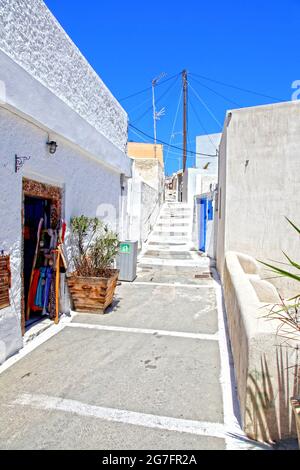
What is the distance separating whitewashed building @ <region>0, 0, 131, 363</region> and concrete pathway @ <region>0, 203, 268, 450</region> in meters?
0.85

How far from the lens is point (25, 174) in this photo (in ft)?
15.1

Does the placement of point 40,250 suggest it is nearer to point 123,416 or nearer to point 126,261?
point 123,416

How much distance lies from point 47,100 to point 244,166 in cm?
535

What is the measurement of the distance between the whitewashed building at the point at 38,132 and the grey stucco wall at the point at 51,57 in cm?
1

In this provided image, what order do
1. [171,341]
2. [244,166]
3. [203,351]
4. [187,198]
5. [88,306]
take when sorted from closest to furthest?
1. [203,351]
2. [171,341]
3. [88,306]
4. [244,166]
5. [187,198]

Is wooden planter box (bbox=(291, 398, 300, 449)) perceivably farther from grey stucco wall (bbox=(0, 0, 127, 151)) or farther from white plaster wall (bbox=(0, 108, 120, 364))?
grey stucco wall (bbox=(0, 0, 127, 151))

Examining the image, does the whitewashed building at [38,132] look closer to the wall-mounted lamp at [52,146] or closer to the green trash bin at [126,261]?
the wall-mounted lamp at [52,146]

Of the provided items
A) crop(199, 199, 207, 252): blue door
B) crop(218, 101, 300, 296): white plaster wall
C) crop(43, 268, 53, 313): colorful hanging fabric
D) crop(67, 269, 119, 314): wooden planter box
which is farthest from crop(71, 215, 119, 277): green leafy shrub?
crop(199, 199, 207, 252): blue door

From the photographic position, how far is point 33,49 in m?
4.79

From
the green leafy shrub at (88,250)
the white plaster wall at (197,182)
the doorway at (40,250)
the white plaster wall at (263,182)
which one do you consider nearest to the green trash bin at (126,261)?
the green leafy shrub at (88,250)

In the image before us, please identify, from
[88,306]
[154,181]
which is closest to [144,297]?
[88,306]
